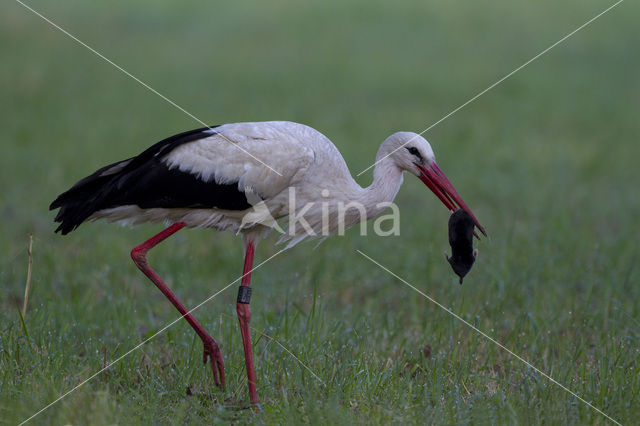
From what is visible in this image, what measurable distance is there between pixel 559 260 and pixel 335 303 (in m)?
1.81

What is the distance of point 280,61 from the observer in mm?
16156

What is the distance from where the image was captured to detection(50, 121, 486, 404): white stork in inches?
174

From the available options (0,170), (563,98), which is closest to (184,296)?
(0,170)

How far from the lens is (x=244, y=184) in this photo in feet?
14.6

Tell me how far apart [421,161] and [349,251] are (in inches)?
104

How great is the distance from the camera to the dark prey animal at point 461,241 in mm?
4277

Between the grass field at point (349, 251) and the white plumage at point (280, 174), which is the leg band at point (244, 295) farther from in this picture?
the white plumage at point (280, 174)

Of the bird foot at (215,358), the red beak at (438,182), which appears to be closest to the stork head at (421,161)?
the red beak at (438,182)

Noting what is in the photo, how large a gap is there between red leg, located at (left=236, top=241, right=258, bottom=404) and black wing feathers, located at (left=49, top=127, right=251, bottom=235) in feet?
1.10

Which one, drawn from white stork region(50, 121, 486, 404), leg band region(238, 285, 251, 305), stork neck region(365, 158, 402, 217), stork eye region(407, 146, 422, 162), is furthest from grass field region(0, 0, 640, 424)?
stork eye region(407, 146, 422, 162)

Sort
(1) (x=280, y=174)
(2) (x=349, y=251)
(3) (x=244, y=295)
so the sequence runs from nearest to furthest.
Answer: (1) (x=280, y=174), (3) (x=244, y=295), (2) (x=349, y=251)

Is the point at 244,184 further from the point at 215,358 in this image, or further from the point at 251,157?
the point at 215,358

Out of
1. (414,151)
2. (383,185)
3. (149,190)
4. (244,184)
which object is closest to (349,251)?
(383,185)

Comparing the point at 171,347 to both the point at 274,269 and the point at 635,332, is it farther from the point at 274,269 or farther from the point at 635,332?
the point at 635,332
